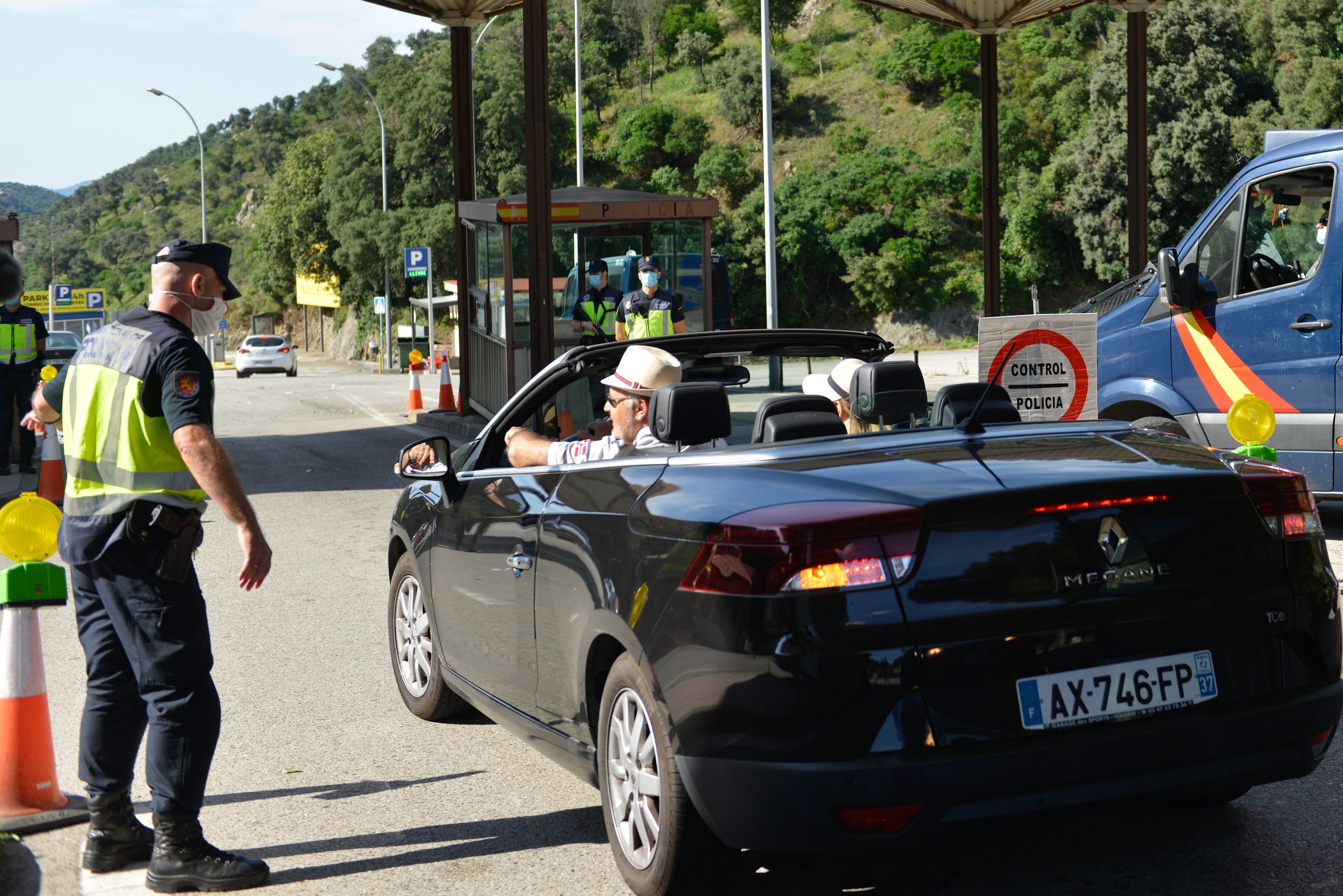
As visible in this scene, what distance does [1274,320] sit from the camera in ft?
28.1

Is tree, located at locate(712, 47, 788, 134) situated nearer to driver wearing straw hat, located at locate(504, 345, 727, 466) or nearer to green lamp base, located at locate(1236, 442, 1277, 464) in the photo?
green lamp base, located at locate(1236, 442, 1277, 464)

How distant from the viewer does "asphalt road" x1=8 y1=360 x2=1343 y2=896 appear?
375 cm

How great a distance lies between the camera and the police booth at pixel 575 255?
696 inches

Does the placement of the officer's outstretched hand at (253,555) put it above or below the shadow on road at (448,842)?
above

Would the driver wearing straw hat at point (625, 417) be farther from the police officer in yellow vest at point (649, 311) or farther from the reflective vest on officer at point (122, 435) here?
the police officer in yellow vest at point (649, 311)

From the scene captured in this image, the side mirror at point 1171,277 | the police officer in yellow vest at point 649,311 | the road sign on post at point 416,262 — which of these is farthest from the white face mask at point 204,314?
the road sign on post at point 416,262

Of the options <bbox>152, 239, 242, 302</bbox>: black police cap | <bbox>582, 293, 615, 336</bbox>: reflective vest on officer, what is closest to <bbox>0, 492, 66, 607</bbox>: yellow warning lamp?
<bbox>152, 239, 242, 302</bbox>: black police cap

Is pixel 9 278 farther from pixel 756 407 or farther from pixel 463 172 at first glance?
pixel 463 172

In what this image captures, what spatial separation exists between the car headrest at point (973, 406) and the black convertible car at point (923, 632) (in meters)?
0.16

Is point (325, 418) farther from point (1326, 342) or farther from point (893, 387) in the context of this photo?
point (893, 387)

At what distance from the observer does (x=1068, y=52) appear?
212 ft

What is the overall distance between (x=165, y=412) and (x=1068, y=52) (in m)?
66.5

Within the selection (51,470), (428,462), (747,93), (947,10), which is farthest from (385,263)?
(428,462)

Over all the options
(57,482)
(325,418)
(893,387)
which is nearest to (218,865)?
(893,387)
